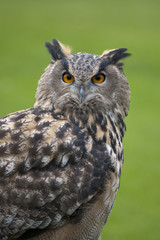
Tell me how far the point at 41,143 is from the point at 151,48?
9.18 m

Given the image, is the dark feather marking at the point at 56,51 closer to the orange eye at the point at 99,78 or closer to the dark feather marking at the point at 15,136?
the orange eye at the point at 99,78

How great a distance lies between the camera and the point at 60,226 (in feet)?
9.17

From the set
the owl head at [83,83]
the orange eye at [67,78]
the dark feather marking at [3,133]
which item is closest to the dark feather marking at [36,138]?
the dark feather marking at [3,133]

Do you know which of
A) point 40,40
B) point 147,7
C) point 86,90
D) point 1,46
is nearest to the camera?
point 86,90

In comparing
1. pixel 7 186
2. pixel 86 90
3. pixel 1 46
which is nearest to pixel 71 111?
pixel 86 90

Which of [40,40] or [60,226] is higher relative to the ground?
[40,40]

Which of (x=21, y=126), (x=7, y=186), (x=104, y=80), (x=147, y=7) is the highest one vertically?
(x=147, y=7)

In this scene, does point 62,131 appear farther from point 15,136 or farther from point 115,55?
point 115,55

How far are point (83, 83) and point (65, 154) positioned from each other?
16.9 inches

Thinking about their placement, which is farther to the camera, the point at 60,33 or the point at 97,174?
the point at 60,33

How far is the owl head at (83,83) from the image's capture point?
2908 millimetres

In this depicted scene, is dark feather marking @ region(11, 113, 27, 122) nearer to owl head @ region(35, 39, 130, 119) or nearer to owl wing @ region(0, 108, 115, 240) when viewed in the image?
owl wing @ region(0, 108, 115, 240)

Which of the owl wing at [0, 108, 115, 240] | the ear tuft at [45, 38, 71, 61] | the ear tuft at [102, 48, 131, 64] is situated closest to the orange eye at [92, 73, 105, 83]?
the ear tuft at [102, 48, 131, 64]

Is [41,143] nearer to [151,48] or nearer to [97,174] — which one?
[97,174]
